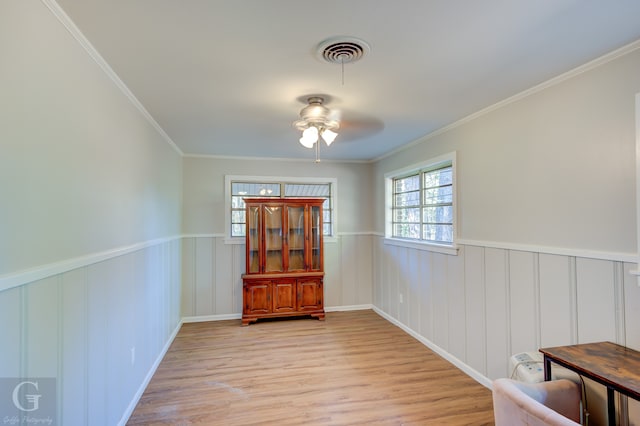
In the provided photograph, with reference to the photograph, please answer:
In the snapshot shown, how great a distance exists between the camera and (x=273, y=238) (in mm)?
4812

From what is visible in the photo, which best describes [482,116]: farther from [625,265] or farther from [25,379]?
[25,379]

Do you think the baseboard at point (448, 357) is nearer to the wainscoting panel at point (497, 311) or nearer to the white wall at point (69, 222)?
the wainscoting panel at point (497, 311)

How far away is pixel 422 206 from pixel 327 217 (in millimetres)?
1783

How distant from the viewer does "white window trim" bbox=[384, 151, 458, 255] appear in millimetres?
3295

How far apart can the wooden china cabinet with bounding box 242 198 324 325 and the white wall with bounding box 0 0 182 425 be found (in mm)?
1945

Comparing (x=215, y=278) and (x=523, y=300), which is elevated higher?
(x=523, y=300)

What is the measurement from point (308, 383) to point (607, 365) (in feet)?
7.15

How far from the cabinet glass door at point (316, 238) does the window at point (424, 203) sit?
3.55ft

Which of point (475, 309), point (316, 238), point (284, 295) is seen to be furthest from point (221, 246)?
point (475, 309)

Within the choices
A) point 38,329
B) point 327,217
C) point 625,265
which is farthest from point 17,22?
point 327,217

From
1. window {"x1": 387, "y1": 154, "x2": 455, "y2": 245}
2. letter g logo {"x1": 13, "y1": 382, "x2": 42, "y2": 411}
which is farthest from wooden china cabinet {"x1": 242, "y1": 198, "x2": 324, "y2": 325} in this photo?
letter g logo {"x1": 13, "y1": 382, "x2": 42, "y2": 411}

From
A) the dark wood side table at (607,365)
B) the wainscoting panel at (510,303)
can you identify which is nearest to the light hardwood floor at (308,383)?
the wainscoting panel at (510,303)

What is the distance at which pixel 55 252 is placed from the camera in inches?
57.9

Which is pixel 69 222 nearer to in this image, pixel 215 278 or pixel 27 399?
pixel 27 399
